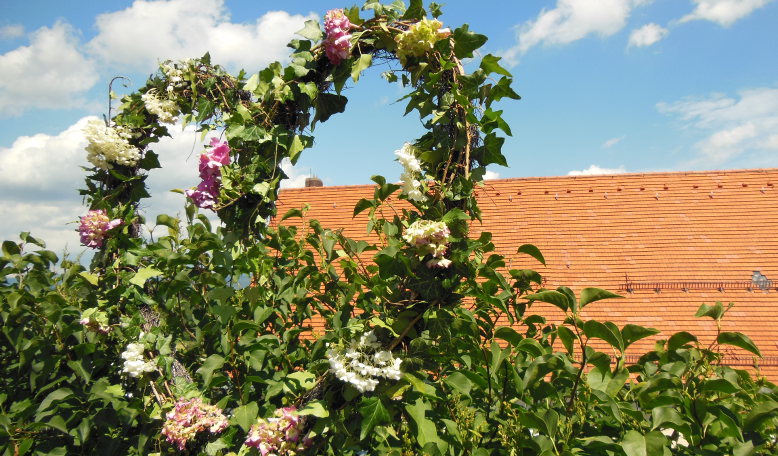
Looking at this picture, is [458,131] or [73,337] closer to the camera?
[458,131]

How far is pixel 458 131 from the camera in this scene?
194cm

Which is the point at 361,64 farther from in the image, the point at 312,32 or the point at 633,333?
the point at 633,333

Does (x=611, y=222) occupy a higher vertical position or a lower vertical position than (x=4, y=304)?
higher

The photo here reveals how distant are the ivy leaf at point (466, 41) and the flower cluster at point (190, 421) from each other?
1.67 metres

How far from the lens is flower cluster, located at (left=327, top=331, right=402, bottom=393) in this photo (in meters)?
1.72

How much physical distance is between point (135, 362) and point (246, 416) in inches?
25.0

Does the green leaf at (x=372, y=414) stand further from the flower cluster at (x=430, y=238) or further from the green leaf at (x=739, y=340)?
the green leaf at (x=739, y=340)

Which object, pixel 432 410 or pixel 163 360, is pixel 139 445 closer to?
pixel 163 360

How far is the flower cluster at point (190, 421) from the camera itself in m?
1.95

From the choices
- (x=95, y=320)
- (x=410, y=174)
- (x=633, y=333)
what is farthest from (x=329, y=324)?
(x=633, y=333)

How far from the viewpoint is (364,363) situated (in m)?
1.77

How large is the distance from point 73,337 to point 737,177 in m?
10.5

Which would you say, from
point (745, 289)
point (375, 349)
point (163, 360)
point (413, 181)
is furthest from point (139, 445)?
point (745, 289)

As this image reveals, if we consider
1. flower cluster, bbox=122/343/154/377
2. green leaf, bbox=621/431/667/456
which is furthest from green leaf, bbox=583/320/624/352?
flower cluster, bbox=122/343/154/377
